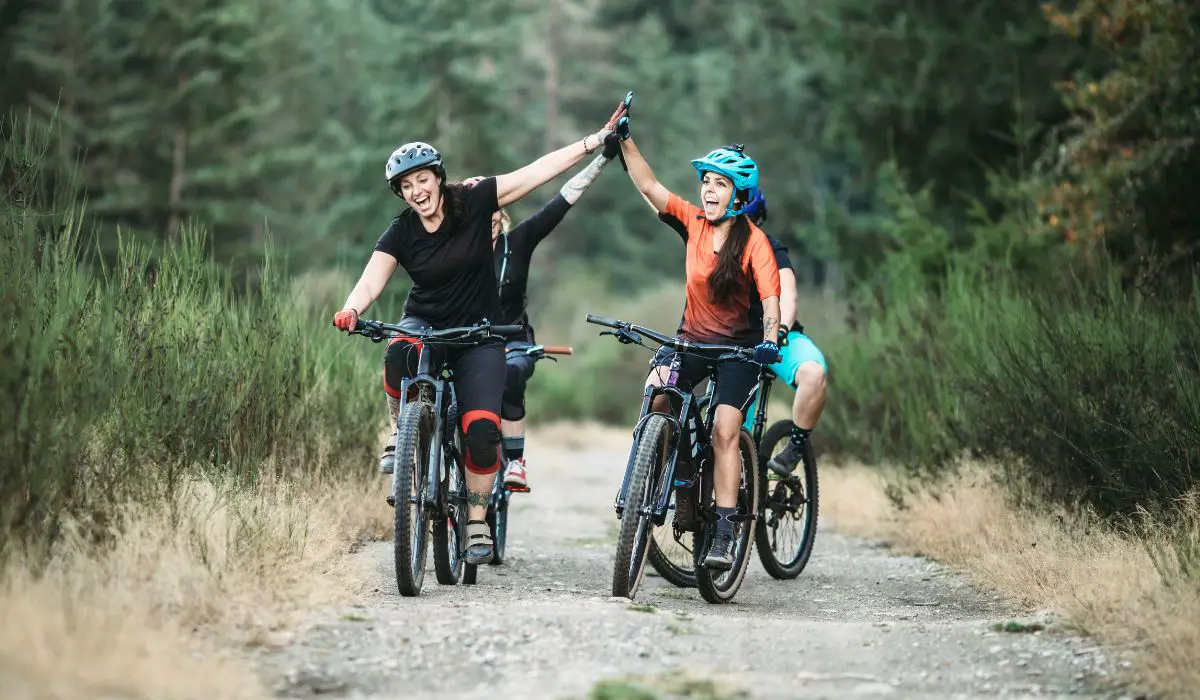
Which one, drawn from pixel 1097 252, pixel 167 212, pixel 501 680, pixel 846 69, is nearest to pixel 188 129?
pixel 167 212

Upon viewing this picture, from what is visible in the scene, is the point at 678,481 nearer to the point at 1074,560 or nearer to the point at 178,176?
the point at 1074,560

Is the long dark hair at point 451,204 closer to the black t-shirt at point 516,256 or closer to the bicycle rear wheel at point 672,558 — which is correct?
the black t-shirt at point 516,256

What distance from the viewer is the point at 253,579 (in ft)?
23.4

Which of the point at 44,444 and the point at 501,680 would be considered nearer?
the point at 501,680

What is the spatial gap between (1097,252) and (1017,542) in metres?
3.96

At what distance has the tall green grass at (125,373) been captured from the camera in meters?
6.87

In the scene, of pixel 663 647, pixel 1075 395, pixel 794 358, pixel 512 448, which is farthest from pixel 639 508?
pixel 1075 395

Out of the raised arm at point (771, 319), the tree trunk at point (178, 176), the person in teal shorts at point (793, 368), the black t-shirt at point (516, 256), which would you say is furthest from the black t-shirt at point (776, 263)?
the tree trunk at point (178, 176)

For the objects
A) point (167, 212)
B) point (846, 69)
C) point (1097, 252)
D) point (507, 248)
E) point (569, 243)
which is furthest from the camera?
point (569, 243)

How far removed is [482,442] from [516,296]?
2.06m

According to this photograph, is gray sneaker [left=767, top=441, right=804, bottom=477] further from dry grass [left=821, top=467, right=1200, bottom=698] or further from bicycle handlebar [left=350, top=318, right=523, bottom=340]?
bicycle handlebar [left=350, top=318, right=523, bottom=340]

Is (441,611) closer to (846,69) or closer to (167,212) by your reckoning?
(846,69)

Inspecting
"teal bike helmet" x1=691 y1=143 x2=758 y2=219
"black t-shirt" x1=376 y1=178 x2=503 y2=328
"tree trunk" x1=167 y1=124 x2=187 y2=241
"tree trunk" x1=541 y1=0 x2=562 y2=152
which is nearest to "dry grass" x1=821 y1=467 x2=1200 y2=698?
"teal bike helmet" x1=691 y1=143 x2=758 y2=219

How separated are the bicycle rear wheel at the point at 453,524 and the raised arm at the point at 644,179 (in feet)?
5.54
